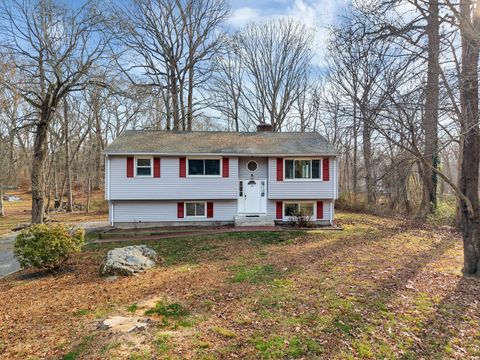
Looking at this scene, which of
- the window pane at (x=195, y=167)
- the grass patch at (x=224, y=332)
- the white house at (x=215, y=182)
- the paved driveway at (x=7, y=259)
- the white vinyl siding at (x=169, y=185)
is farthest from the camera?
the window pane at (x=195, y=167)

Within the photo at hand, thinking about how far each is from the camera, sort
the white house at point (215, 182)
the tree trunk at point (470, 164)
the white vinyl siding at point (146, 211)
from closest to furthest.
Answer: the tree trunk at point (470, 164) < the white house at point (215, 182) < the white vinyl siding at point (146, 211)

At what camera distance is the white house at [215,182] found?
13.6 meters

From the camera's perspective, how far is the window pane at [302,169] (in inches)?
572

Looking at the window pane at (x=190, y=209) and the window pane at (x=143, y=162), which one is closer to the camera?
the window pane at (x=143, y=162)

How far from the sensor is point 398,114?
6492 mm

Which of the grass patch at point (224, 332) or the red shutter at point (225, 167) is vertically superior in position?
the red shutter at point (225, 167)

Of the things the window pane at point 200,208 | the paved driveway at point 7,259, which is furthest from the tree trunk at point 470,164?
the paved driveway at point 7,259

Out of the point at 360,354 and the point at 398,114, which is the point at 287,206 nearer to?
the point at 398,114

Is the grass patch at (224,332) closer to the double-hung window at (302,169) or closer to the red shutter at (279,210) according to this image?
the red shutter at (279,210)

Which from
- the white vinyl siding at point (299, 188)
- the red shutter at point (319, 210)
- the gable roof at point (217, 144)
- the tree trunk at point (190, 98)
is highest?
the tree trunk at point (190, 98)

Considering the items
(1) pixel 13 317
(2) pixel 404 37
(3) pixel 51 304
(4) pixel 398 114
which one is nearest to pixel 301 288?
(4) pixel 398 114

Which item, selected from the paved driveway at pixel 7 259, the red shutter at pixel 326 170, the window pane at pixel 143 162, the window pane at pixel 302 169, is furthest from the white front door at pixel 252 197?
the paved driveway at pixel 7 259

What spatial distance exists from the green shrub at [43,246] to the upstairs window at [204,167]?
7.00 metres

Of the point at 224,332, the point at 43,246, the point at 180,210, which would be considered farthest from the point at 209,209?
the point at 224,332
